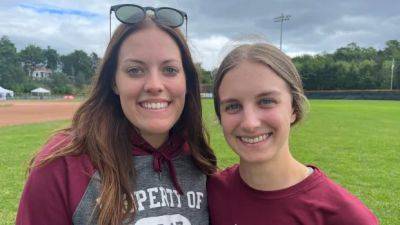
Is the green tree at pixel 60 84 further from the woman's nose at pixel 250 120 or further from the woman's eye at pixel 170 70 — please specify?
the woman's nose at pixel 250 120

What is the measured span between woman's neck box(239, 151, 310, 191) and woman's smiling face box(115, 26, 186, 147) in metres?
0.52

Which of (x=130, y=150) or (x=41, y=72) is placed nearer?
(x=130, y=150)

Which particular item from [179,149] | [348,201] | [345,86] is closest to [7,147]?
[179,149]

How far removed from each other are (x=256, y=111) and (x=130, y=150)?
0.72 metres

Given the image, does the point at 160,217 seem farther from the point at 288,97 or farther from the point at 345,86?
the point at 345,86

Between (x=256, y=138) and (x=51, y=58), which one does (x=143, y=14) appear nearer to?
(x=256, y=138)

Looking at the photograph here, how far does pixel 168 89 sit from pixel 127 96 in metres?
0.22

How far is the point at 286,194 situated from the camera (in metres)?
2.22

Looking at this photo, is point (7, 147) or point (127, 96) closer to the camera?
point (127, 96)

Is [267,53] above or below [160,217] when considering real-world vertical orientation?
above

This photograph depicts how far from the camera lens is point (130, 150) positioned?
2436 mm

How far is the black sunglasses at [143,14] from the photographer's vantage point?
244 cm

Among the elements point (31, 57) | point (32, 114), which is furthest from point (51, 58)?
point (32, 114)

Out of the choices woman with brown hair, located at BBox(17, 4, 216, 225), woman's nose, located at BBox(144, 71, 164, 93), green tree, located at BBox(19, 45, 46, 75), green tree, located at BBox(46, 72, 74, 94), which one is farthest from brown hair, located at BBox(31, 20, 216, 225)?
green tree, located at BBox(19, 45, 46, 75)
